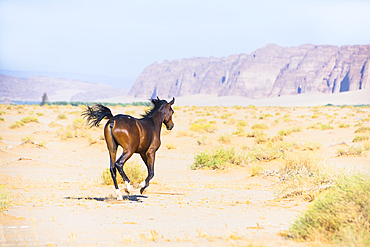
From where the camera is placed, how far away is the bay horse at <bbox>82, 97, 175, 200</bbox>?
333 inches

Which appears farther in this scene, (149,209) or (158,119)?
(158,119)

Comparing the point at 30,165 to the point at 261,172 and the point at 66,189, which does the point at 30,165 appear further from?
the point at 261,172

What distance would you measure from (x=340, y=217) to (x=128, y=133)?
4.86m

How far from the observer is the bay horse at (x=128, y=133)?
8461 mm

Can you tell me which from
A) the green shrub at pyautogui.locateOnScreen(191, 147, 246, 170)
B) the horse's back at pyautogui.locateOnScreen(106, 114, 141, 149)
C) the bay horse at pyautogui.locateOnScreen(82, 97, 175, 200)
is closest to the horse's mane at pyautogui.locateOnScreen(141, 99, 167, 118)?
the bay horse at pyautogui.locateOnScreen(82, 97, 175, 200)

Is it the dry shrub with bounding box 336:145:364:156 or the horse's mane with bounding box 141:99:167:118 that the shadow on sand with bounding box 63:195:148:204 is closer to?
the horse's mane with bounding box 141:99:167:118

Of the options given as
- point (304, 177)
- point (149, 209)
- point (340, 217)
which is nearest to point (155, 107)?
point (149, 209)

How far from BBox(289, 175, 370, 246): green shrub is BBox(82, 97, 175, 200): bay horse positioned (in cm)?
416

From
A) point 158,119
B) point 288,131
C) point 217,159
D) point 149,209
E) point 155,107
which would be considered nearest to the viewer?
point 149,209

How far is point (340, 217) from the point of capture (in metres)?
5.16

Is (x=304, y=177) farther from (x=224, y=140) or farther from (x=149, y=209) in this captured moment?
(x=224, y=140)

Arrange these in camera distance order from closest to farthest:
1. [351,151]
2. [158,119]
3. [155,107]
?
[158,119], [155,107], [351,151]

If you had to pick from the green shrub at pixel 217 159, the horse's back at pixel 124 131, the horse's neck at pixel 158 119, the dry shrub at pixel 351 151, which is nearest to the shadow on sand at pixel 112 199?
the horse's back at pixel 124 131

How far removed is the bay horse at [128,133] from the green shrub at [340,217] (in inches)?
164
